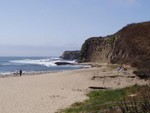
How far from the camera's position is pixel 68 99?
21.3 m

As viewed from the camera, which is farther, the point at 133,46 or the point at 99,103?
the point at 133,46

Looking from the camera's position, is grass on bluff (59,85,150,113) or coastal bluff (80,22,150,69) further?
coastal bluff (80,22,150,69)

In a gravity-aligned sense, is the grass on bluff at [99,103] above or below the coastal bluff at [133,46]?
below

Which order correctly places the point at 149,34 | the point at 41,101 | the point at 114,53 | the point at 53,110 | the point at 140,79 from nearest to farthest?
1. the point at 53,110
2. the point at 41,101
3. the point at 140,79
4. the point at 149,34
5. the point at 114,53

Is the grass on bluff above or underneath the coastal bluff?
underneath

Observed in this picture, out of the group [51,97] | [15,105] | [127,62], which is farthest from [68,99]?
[127,62]

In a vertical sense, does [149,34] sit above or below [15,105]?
above

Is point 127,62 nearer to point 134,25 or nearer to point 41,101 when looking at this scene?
point 134,25

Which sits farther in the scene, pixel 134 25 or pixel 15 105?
pixel 134 25

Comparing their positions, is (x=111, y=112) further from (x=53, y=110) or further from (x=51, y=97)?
(x=51, y=97)

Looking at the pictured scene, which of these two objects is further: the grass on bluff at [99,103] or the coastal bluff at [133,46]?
the coastal bluff at [133,46]

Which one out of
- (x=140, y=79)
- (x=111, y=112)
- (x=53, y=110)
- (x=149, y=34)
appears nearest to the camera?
(x=111, y=112)

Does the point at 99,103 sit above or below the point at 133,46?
below

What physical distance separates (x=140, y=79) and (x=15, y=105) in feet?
42.7
